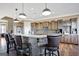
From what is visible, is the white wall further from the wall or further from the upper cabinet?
the wall

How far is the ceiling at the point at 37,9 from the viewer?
3473 mm

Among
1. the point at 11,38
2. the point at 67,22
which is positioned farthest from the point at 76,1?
the point at 11,38

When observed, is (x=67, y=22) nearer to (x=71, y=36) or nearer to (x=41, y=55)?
(x=71, y=36)

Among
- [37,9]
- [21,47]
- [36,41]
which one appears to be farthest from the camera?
[36,41]

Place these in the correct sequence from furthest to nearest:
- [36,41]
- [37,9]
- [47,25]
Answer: [36,41], [47,25], [37,9]

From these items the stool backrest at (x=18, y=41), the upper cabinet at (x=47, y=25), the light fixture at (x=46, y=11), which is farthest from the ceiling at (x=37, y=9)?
the stool backrest at (x=18, y=41)

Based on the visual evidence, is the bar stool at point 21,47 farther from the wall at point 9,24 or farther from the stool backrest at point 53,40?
the stool backrest at point 53,40

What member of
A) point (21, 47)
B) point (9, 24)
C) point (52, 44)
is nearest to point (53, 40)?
point (52, 44)

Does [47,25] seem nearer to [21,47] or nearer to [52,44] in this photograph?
[52,44]

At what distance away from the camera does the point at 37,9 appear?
3.64 meters

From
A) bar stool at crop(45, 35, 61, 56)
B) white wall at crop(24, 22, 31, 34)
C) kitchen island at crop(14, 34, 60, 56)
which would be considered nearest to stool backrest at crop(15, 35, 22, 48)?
kitchen island at crop(14, 34, 60, 56)

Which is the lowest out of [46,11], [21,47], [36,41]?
[21,47]

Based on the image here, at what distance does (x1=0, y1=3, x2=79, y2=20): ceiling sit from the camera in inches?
137

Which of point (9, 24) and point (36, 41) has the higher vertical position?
point (9, 24)
